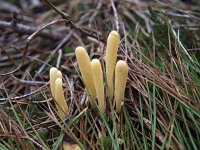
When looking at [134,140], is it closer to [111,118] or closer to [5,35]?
[111,118]

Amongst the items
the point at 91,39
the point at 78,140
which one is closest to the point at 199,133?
the point at 78,140

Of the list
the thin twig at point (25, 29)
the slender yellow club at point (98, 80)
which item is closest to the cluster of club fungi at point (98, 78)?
the slender yellow club at point (98, 80)

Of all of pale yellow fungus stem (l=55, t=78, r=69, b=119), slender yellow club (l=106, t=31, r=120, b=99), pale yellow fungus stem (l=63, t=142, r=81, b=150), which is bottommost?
pale yellow fungus stem (l=63, t=142, r=81, b=150)

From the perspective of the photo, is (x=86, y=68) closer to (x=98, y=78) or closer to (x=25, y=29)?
(x=98, y=78)

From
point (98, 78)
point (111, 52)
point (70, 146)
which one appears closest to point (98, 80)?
point (98, 78)

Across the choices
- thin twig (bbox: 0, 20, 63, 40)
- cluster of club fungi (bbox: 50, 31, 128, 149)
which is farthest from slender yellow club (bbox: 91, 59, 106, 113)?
thin twig (bbox: 0, 20, 63, 40)

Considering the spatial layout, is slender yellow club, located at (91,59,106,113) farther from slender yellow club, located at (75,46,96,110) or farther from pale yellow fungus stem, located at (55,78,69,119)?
pale yellow fungus stem, located at (55,78,69,119)

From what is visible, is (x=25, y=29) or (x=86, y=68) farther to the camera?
(x=25, y=29)
